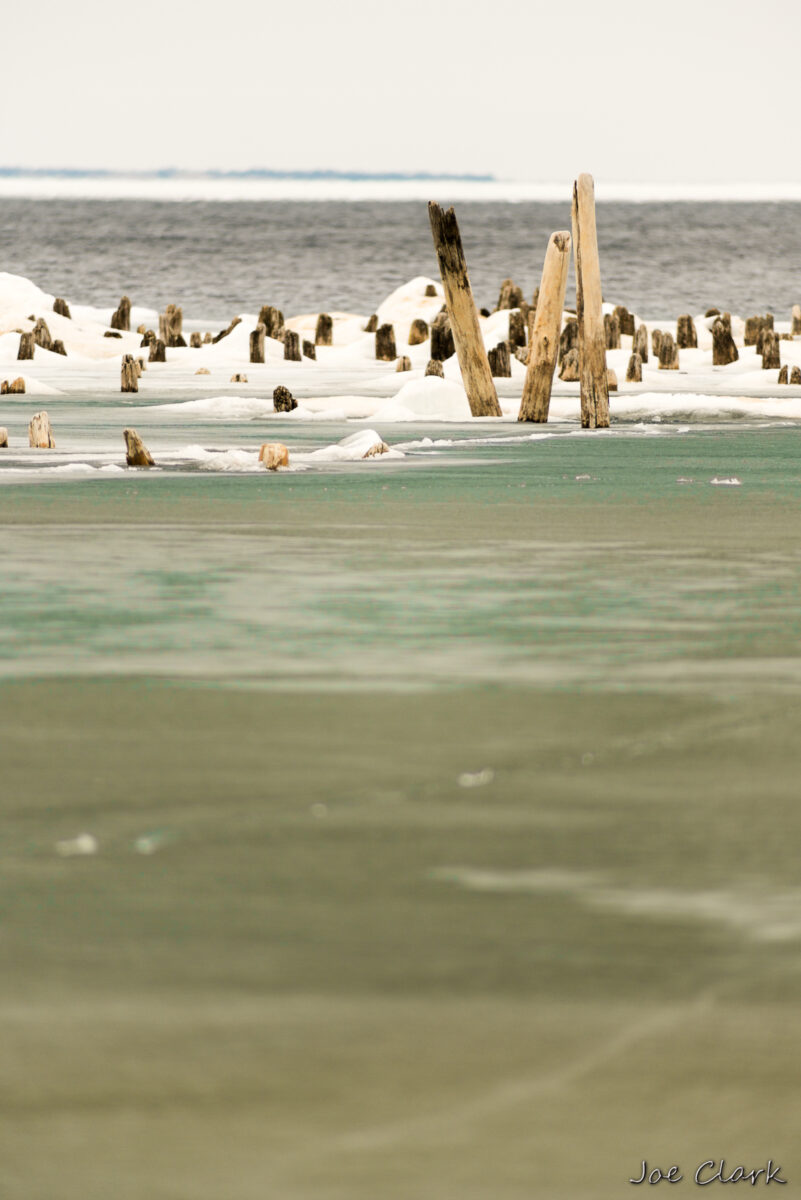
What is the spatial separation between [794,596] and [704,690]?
1.78 m

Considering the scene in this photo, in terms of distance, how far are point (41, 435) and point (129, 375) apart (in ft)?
23.2

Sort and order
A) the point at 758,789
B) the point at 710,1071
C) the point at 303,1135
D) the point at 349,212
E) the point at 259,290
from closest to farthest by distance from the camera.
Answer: the point at 303,1135, the point at 710,1071, the point at 758,789, the point at 259,290, the point at 349,212

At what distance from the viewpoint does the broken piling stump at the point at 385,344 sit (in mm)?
→ 26453

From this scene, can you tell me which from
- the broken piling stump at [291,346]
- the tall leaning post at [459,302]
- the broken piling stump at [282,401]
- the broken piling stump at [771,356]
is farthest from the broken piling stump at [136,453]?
the broken piling stump at [291,346]

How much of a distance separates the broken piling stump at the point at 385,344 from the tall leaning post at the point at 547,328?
10754mm

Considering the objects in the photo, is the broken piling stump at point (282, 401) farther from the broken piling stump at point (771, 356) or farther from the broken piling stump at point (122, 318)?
the broken piling stump at point (122, 318)

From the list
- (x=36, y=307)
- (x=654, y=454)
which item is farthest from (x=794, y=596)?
(x=36, y=307)

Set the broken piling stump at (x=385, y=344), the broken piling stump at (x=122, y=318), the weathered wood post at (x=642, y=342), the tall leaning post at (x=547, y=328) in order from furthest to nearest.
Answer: the broken piling stump at (x=122, y=318) < the broken piling stump at (x=385, y=344) < the weathered wood post at (x=642, y=342) < the tall leaning post at (x=547, y=328)

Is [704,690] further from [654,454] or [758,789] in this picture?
[654,454]

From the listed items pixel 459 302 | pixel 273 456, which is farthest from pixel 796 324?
pixel 273 456

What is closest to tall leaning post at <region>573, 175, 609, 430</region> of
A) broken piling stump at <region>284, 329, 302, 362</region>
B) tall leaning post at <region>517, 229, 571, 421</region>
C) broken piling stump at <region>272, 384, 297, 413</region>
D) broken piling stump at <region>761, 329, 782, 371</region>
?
tall leaning post at <region>517, 229, 571, 421</region>

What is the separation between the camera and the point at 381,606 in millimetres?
6391

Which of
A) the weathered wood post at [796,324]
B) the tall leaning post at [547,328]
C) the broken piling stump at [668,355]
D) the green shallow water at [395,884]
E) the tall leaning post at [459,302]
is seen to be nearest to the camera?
the green shallow water at [395,884]

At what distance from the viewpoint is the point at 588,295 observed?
1430 centimetres
